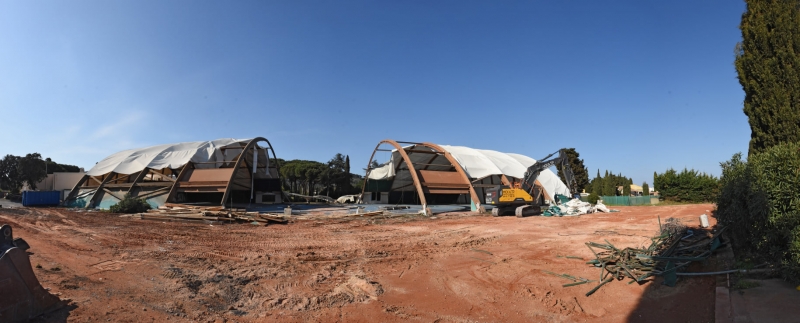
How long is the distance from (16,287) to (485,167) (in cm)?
3235

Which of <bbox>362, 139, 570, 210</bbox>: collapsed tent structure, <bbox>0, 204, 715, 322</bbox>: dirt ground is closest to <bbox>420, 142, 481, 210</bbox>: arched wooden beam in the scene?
<bbox>362, 139, 570, 210</bbox>: collapsed tent structure

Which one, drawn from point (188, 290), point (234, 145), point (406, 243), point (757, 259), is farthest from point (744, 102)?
point (234, 145)

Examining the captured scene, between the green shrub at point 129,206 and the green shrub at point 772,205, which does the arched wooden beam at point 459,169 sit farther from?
the green shrub at point 129,206

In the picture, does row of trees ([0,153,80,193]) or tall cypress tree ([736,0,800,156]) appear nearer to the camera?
tall cypress tree ([736,0,800,156])

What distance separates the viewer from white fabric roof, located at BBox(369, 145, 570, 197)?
33906mm

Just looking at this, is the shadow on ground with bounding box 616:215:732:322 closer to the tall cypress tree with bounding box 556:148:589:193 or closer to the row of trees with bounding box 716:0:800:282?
the row of trees with bounding box 716:0:800:282

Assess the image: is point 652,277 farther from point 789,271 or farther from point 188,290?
point 188,290

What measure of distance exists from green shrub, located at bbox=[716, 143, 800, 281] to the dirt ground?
1.08 metres

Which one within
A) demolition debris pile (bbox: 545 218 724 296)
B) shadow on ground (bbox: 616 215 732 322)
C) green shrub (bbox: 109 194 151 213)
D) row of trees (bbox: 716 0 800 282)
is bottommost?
shadow on ground (bbox: 616 215 732 322)

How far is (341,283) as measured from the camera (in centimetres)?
763

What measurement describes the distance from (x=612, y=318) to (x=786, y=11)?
7968 mm

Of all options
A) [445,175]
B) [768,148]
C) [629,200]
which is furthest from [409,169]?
[768,148]

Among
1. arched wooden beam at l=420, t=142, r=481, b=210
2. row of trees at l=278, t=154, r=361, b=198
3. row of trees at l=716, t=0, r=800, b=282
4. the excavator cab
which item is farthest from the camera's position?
row of trees at l=278, t=154, r=361, b=198

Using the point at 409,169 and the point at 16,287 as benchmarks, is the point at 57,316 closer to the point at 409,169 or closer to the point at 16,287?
the point at 16,287
